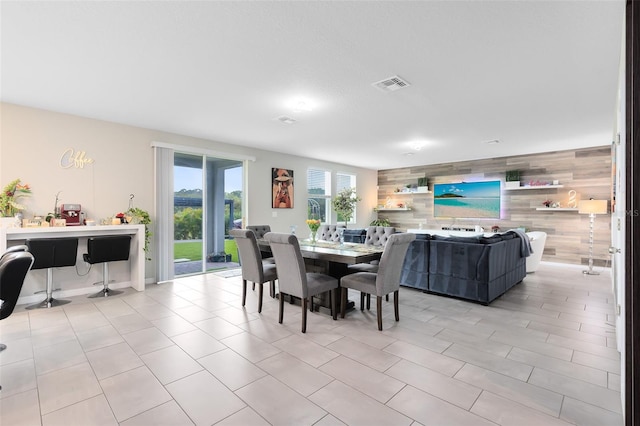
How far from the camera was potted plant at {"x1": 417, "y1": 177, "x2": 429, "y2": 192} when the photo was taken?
30.0 ft

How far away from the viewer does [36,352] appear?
267 cm

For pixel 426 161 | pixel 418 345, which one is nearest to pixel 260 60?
pixel 418 345

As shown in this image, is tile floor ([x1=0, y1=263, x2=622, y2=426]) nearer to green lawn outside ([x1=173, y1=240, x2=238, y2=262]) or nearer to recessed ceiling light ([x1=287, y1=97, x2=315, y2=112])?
green lawn outside ([x1=173, y1=240, x2=238, y2=262])

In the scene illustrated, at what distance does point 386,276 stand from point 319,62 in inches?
87.0

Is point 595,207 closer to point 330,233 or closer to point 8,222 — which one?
point 330,233

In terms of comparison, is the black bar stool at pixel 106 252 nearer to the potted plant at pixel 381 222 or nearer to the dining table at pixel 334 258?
the dining table at pixel 334 258

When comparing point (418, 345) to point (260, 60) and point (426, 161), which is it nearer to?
point (260, 60)

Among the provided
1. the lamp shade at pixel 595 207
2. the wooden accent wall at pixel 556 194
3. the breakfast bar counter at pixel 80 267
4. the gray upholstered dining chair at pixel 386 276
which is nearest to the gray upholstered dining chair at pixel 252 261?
the gray upholstered dining chair at pixel 386 276

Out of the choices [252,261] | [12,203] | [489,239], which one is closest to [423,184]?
[489,239]

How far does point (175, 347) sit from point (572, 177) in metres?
8.37

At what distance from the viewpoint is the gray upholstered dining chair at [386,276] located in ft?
10.3

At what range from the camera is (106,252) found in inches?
167

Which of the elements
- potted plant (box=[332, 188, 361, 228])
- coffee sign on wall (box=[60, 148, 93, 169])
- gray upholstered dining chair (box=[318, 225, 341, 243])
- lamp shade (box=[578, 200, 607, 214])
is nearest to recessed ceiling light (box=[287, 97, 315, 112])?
gray upholstered dining chair (box=[318, 225, 341, 243])

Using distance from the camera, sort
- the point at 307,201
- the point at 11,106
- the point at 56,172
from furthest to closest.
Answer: the point at 307,201 → the point at 56,172 → the point at 11,106
